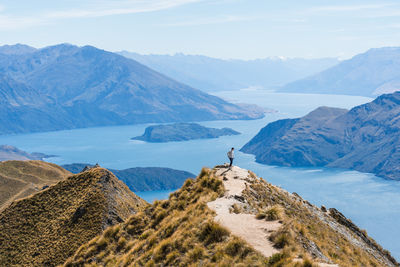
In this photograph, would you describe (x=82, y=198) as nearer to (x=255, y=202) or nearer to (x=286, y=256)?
(x=255, y=202)

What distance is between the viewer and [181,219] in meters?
26.2

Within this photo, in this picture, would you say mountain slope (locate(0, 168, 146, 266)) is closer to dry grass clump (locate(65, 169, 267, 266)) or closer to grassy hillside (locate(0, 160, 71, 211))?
dry grass clump (locate(65, 169, 267, 266))

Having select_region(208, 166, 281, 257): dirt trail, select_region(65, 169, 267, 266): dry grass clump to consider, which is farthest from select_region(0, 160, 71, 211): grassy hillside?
select_region(208, 166, 281, 257): dirt trail

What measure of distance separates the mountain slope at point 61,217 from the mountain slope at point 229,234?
8.56m

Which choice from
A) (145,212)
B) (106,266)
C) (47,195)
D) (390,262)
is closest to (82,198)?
(47,195)

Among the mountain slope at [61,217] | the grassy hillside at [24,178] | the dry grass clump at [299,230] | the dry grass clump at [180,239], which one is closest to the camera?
the dry grass clump at [180,239]

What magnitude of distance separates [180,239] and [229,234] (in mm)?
3024

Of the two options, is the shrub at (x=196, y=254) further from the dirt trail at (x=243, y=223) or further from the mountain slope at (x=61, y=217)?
the mountain slope at (x=61, y=217)

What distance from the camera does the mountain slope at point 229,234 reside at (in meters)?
19.6

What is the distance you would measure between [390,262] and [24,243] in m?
34.8

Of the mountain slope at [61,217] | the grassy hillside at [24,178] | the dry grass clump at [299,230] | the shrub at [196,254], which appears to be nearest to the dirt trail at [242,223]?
the dry grass clump at [299,230]

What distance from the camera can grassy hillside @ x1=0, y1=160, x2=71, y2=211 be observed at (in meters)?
75.1

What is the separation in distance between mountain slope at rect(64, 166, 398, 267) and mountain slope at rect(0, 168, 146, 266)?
8.56m

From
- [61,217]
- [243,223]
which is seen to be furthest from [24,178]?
[243,223]
